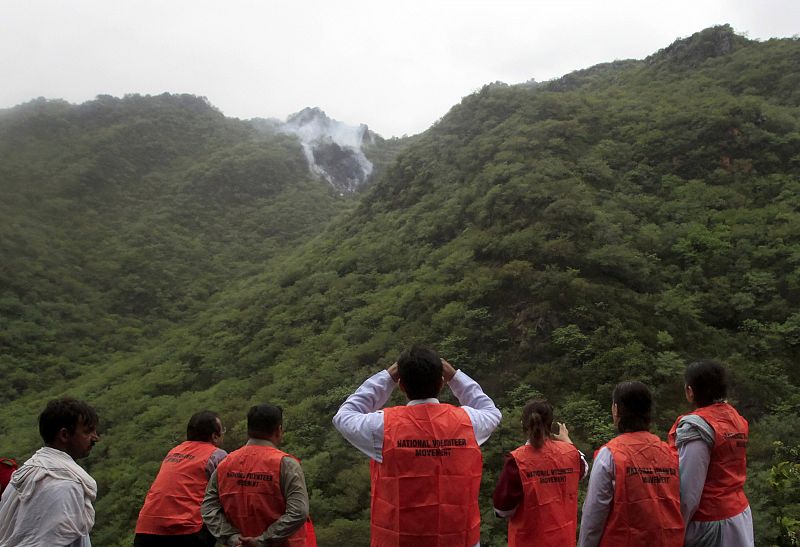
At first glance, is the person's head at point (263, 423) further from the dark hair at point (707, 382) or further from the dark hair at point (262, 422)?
the dark hair at point (707, 382)

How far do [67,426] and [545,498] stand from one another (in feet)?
9.32

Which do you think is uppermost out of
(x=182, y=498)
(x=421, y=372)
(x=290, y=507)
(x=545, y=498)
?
(x=421, y=372)

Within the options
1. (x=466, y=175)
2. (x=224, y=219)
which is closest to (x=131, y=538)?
(x=466, y=175)

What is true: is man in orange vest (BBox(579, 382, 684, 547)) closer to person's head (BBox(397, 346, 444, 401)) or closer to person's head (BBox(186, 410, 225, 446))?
person's head (BBox(397, 346, 444, 401))

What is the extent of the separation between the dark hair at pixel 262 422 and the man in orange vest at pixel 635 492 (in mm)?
1957

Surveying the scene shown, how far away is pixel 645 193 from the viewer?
14.2 m

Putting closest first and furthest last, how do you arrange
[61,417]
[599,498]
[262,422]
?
[61,417] → [599,498] → [262,422]

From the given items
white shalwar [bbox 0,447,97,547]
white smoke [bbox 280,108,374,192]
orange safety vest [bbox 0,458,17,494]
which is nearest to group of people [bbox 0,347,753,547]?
white shalwar [bbox 0,447,97,547]

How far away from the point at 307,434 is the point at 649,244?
8.55 meters

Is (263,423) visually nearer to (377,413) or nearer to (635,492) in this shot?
(377,413)

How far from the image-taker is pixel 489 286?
10727 mm

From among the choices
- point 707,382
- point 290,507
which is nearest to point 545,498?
point 707,382

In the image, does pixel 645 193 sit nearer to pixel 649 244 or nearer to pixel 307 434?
pixel 649 244

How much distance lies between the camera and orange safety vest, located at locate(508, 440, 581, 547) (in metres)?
3.29
